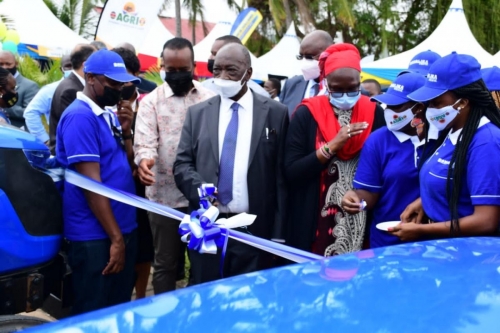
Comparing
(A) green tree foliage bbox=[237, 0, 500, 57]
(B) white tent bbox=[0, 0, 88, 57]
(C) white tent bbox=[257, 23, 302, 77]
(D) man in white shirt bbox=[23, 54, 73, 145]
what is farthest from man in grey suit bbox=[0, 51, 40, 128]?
(A) green tree foliage bbox=[237, 0, 500, 57]

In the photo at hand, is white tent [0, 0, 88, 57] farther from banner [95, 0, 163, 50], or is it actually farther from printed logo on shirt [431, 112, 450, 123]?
printed logo on shirt [431, 112, 450, 123]

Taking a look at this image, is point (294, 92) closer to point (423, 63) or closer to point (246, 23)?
point (423, 63)

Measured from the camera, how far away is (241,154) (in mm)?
3771

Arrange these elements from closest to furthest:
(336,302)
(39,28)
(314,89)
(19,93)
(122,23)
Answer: (336,302) → (314,89) → (19,93) → (122,23) → (39,28)

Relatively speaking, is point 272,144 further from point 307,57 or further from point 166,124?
point 307,57

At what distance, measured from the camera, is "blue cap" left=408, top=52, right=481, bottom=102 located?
2814 mm

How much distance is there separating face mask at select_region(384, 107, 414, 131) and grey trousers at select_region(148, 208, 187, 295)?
1674mm

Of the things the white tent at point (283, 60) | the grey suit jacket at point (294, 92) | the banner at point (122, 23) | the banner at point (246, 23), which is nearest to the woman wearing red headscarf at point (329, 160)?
the grey suit jacket at point (294, 92)

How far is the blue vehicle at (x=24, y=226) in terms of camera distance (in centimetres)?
284

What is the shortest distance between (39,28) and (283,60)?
21.0 feet

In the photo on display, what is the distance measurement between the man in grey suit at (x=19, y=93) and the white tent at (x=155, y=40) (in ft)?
38.4

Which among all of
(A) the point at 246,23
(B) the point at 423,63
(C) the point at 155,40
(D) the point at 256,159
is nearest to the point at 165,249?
(D) the point at 256,159

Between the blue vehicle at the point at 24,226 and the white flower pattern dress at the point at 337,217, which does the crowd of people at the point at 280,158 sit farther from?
the blue vehicle at the point at 24,226

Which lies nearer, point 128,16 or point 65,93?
point 65,93
